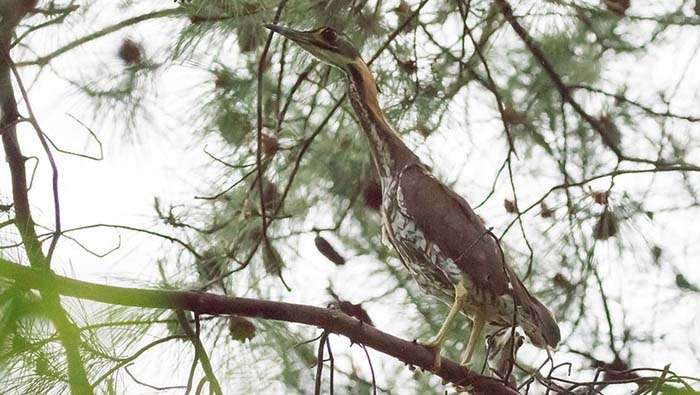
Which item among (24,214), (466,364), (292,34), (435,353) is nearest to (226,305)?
(24,214)

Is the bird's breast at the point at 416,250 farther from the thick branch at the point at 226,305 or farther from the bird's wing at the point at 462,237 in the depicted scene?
the thick branch at the point at 226,305

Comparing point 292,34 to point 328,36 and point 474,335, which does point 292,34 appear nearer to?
point 328,36

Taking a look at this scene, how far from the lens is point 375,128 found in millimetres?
2705

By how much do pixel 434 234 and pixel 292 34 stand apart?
1.86 ft

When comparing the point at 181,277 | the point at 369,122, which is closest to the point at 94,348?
the point at 181,277

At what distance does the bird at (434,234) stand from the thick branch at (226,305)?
0.26 metres

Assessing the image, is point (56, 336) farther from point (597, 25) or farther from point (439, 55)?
point (597, 25)

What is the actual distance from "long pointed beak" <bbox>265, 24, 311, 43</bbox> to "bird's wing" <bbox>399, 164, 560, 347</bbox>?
0.39 m

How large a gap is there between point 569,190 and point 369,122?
0.76m

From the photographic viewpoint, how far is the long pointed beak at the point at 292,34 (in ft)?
8.32

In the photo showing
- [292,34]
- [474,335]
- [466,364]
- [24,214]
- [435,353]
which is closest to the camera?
[24,214]

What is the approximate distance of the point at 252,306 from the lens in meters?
1.81

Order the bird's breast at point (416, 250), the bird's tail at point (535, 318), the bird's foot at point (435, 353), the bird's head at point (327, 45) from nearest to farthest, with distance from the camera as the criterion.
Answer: the bird's foot at point (435, 353) → the bird's tail at point (535, 318) → the bird's breast at point (416, 250) → the bird's head at point (327, 45)

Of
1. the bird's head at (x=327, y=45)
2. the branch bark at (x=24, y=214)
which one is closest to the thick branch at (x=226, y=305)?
the branch bark at (x=24, y=214)
